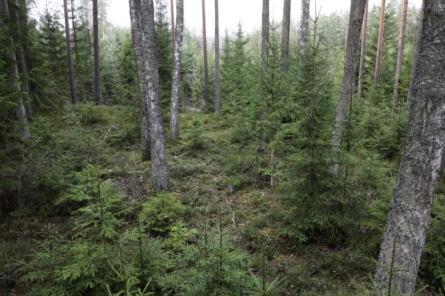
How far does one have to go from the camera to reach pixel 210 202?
930 cm

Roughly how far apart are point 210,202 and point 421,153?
20.0 feet

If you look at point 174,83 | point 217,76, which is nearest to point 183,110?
point 217,76

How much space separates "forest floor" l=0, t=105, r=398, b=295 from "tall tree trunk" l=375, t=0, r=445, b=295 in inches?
32.1

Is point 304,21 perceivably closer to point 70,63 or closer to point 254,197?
point 254,197

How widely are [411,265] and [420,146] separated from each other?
1.70 meters

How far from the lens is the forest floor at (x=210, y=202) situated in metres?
6.05

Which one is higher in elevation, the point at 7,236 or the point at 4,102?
the point at 4,102

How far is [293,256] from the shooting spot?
22.3ft

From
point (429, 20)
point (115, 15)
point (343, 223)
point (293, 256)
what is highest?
point (115, 15)

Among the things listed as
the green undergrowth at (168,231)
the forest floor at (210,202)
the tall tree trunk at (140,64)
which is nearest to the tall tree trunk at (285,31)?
the green undergrowth at (168,231)

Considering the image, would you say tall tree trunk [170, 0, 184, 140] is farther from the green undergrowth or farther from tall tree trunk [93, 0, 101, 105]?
tall tree trunk [93, 0, 101, 105]

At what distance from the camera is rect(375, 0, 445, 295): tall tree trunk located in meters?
4.07

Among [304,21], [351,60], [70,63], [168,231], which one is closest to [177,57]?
[304,21]

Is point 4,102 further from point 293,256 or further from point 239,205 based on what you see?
point 293,256
